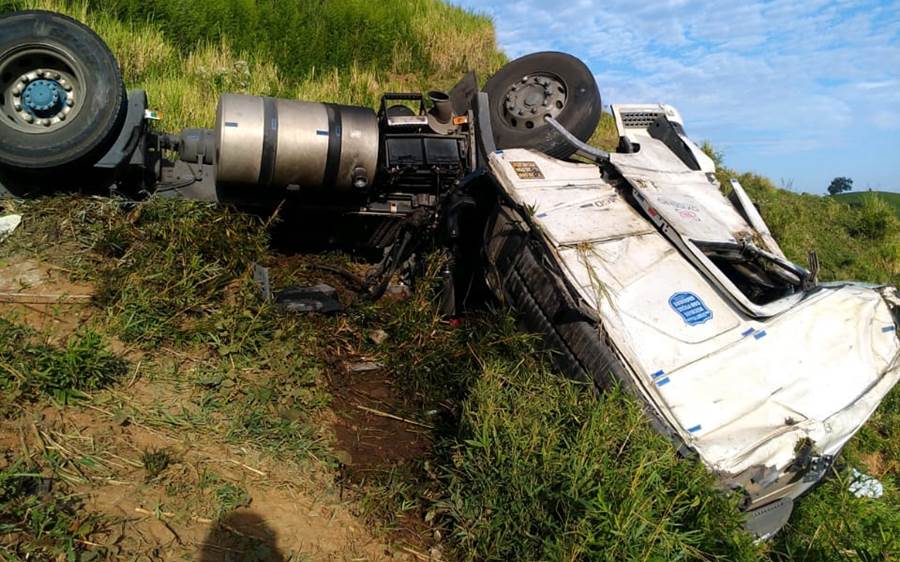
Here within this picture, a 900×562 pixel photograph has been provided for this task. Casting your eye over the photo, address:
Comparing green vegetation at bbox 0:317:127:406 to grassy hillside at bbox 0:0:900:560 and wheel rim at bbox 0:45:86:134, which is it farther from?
wheel rim at bbox 0:45:86:134

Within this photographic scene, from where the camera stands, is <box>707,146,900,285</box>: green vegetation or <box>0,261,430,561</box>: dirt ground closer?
<box>0,261,430,561</box>: dirt ground

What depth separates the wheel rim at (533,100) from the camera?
633 cm

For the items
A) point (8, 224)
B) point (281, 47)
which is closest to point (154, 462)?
point (8, 224)

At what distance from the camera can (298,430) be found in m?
3.66

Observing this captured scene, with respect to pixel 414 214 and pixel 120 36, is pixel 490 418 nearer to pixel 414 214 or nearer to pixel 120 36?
pixel 414 214

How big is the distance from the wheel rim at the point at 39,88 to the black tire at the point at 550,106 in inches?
134

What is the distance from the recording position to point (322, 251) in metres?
5.87

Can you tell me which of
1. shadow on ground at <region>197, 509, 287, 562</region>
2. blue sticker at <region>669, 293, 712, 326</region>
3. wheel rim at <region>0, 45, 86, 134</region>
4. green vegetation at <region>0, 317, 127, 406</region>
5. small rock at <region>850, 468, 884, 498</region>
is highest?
wheel rim at <region>0, 45, 86, 134</region>

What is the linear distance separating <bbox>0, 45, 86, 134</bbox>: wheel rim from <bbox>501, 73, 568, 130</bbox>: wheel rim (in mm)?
3562

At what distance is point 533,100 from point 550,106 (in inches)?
7.1

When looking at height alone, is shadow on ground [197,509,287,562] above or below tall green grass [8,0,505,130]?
below

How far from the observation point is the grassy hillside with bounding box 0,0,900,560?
2881mm

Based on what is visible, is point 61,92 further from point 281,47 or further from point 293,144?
point 281,47

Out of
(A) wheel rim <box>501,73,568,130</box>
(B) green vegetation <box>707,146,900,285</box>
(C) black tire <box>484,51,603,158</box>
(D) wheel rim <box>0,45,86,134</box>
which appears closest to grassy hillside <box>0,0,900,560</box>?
(D) wheel rim <box>0,45,86,134</box>
